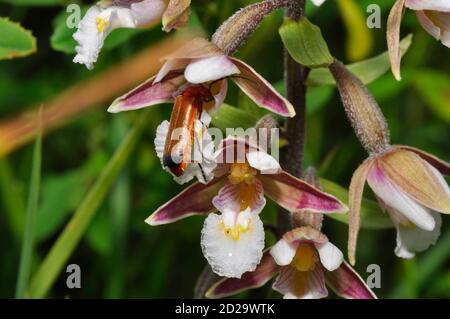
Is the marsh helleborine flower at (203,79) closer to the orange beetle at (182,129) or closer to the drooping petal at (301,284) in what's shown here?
the orange beetle at (182,129)

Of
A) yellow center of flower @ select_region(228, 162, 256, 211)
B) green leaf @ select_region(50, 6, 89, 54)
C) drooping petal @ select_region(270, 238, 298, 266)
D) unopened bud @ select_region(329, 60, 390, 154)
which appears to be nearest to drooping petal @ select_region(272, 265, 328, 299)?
drooping petal @ select_region(270, 238, 298, 266)

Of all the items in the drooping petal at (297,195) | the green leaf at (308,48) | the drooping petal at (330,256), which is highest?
the green leaf at (308,48)

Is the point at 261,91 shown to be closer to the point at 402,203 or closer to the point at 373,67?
the point at 402,203

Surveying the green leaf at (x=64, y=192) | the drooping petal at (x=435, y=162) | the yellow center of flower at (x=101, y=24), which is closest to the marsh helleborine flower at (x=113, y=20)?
the yellow center of flower at (x=101, y=24)

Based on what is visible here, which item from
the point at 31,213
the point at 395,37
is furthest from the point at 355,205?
the point at 31,213
